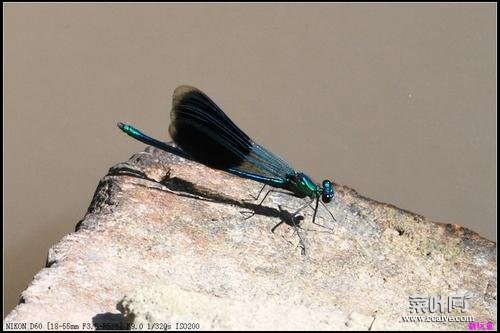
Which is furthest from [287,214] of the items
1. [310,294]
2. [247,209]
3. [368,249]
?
[310,294]

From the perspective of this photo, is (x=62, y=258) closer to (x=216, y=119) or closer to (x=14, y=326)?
(x=14, y=326)

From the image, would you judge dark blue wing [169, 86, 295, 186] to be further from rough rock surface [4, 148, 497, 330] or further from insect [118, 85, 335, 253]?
rough rock surface [4, 148, 497, 330]

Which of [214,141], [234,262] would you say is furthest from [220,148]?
[234,262]

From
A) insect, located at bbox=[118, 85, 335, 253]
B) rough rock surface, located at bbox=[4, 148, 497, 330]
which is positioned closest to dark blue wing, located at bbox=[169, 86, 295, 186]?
insect, located at bbox=[118, 85, 335, 253]

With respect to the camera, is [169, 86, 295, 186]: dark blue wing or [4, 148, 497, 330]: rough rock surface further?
[169, 86, 295, 186]: dark blue wing

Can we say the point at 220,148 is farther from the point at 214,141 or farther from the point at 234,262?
the point at 234,262

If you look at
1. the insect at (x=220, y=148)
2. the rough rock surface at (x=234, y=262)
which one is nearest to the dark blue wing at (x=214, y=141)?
the insect at (x=220, y=148)
